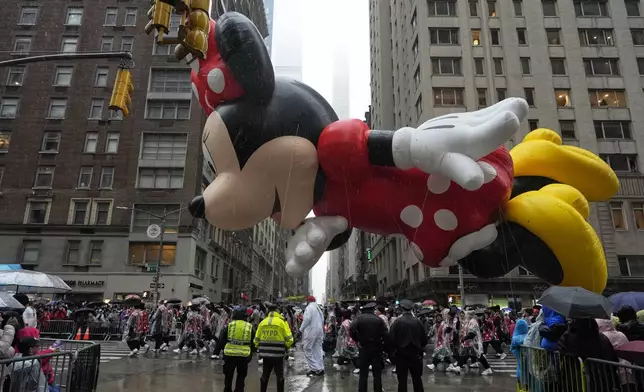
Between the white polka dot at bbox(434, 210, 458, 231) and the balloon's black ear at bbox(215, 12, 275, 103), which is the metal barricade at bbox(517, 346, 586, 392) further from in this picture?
the balloon's black ear at bbox(215, 12, 275, 103)

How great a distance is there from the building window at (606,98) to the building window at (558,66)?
2501 mm

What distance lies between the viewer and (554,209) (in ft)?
13.4

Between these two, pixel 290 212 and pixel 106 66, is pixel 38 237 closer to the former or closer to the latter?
pixel 106 66

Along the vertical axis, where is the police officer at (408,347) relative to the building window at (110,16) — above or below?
below

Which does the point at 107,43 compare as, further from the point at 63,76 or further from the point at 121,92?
the point at 121,92

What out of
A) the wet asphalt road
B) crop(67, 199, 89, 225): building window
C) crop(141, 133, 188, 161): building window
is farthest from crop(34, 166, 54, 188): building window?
the wet asphalt road

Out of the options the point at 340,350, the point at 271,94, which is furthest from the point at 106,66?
the point at 271,94

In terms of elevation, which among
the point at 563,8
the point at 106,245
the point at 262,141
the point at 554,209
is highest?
the point at 563,8

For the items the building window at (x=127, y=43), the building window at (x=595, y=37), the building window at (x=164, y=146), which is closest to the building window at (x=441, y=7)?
the building window at (x=595, y=37)

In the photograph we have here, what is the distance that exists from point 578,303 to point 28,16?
4776 cm

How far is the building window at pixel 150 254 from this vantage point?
3391 centimetres

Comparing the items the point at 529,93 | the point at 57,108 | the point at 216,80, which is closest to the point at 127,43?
the point at 57,108

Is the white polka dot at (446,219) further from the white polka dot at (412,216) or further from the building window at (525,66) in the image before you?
the building window at (525,66)

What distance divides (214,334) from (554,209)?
50.9 ft
